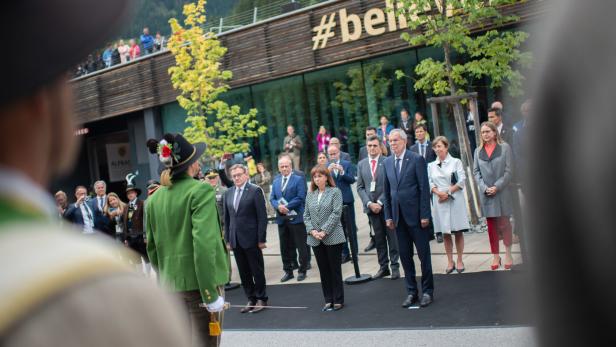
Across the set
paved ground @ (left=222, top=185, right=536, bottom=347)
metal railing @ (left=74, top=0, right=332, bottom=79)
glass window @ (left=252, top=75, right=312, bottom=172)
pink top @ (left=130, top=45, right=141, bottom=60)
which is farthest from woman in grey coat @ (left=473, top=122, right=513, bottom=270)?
pink top @ (left=130, top=45, right=141, bottom=60)

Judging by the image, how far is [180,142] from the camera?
6.50 meters

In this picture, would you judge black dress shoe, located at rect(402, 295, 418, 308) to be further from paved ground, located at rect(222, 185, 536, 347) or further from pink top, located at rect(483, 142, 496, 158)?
pink top, located at rect(483, 142, 496, 158)

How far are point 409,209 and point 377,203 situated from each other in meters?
2.27

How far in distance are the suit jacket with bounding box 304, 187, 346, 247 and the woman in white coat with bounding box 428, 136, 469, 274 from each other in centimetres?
168

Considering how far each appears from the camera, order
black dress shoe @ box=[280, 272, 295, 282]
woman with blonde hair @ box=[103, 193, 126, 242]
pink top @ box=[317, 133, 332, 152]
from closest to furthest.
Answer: black dress shoe @ box=[280, 272, 295, 282]
woman with blonde hair @ box=[103, 193, 126, 242]
pink top @ box=[317, 133, 332, 152]

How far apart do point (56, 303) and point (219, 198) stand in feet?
45.1

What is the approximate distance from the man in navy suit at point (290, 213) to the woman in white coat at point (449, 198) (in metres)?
2.48

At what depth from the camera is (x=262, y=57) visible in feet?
81.3

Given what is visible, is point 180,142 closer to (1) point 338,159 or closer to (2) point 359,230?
(1) point 338,159

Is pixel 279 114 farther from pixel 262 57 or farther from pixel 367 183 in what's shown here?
pixel 367 183

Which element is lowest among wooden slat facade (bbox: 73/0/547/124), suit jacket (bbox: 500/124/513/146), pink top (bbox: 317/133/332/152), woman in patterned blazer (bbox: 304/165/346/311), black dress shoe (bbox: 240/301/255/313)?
black dress shoe (bbox: 240/301/255/313)

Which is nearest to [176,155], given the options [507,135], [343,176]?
[507,135]

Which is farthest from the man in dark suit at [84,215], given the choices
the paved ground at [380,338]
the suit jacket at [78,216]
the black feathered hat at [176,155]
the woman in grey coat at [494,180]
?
the black feathered hat at [176,155]

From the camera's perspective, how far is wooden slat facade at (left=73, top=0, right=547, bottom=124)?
21.9 meters
